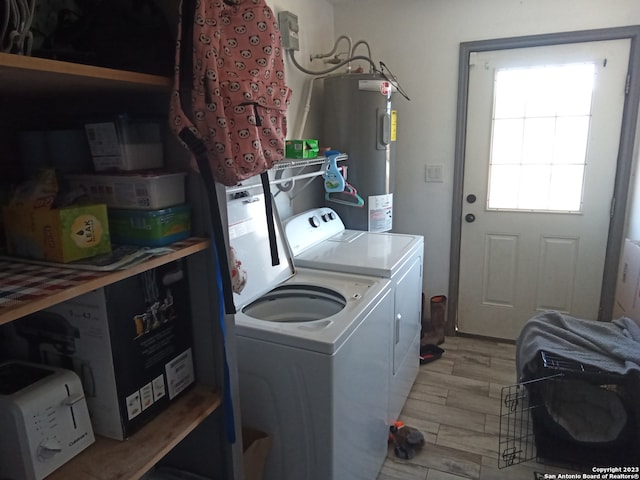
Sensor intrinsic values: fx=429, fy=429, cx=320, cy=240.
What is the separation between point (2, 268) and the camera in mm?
796

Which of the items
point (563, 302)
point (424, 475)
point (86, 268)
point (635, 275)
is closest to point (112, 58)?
point (86, 268)

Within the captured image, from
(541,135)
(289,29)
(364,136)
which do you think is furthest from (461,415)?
(289,29)

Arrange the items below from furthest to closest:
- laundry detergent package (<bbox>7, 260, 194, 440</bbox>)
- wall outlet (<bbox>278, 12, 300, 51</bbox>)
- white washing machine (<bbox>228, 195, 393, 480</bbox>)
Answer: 1. wall outlet (<bbox>278, 12, 300, 51</bbox>)
2. white washing machine (<bbox>228, 195, 393, 480</bbox>)
3. laundry detergent package (<bbox>7, 260, 194, 440</bbox>)

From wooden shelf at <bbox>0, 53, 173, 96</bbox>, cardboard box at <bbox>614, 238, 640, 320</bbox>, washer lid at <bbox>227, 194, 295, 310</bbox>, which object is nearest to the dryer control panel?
washer lid at <bbox>227, 194, 295, 310</bbox>

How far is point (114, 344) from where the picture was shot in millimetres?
891

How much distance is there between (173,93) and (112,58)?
0.15 meters

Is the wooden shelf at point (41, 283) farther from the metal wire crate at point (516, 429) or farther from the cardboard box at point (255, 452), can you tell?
the metal wire crate at point (516, 429)

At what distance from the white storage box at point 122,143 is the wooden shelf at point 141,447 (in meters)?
0.58

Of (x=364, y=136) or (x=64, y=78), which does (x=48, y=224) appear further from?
(x=364, y=136)

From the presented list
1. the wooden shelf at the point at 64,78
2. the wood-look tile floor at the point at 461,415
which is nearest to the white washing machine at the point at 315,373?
the wood-look tile floor at the point at 461,415

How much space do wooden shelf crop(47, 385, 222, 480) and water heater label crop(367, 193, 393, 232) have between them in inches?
75.2

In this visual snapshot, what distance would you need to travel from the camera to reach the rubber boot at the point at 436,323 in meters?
3.13

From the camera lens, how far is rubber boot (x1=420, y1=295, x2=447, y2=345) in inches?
123

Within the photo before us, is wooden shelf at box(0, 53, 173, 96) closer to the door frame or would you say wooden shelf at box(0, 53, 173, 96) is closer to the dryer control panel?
the dryer control panel
